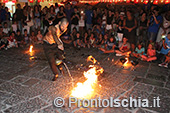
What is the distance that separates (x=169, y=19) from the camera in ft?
24.9

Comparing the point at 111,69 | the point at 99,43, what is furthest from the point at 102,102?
the point at 99,43

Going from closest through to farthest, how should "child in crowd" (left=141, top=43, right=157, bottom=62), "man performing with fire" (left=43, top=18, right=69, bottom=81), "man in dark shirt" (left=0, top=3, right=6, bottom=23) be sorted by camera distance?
1. "man performing with fire" (left=43, top=18, right=69, bottom=81)
2. "child in crowd" (left=141, top=43, right=157, bottom=62)
3. "man in dark shirt" (left=0, top=3, right=6, bottom=23)

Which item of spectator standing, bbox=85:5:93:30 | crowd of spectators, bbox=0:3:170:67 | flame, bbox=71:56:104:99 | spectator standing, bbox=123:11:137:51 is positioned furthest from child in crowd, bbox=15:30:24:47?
spectator standing, bbox=123:11:137:51

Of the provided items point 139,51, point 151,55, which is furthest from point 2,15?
point 151,55

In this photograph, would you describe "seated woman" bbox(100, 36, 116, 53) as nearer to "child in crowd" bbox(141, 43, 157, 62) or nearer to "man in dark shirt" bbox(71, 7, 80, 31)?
"child in crowd" bbox(141, 43, 157, 62)

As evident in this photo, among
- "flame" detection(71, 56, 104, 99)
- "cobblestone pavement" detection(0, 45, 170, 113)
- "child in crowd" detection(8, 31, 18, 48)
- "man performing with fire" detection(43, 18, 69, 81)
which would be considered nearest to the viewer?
"cobblestone pavement" detection(0, 45, 170, 113)

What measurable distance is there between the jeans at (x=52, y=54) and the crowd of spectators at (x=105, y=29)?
9.87 ft

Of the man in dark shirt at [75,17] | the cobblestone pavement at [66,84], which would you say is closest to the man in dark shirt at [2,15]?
the cobblestone pavement at [66,84]

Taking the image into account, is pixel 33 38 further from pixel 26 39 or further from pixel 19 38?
pixel 19 38

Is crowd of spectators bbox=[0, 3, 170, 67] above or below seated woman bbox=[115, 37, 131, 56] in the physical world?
above

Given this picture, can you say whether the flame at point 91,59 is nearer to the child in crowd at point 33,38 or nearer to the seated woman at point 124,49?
the seated woman at point 124,49

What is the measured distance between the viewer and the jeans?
5.11 meters

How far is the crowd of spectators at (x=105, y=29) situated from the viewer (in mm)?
7797

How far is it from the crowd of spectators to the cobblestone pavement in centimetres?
115
